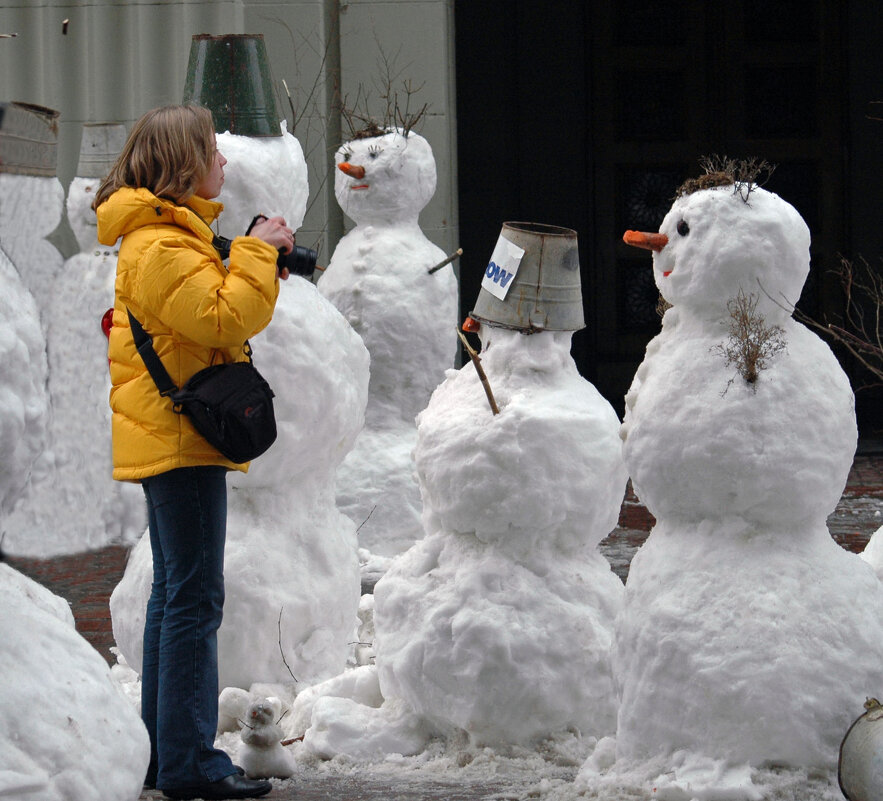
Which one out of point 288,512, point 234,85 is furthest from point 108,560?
point 234,85

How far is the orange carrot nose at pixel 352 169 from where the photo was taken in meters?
7.02

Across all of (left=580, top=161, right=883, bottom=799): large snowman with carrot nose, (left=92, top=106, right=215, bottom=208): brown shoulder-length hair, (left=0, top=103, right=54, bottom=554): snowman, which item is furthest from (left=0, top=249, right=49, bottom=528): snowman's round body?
(left=580, top=161, right=883, bottom=799): large snowman with carrot nose

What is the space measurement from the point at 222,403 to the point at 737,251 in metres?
Answer: 1.33

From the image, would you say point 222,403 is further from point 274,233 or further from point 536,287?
point 536,287

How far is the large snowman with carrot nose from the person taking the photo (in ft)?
11.6

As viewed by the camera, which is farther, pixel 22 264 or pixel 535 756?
pixel 22 264

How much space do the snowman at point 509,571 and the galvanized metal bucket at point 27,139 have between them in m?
1.56

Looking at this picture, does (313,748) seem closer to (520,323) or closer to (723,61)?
(520,323)

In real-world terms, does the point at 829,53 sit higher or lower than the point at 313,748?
higher

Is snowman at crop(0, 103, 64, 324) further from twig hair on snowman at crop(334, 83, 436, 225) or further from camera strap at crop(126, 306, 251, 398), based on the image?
camera strap at crop(126, 306, 251, 398)

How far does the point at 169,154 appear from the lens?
3801 mm

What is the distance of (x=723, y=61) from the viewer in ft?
34.5

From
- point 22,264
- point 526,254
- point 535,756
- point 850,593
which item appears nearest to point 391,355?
point 22,264

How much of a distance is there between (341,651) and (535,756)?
1.01 m
